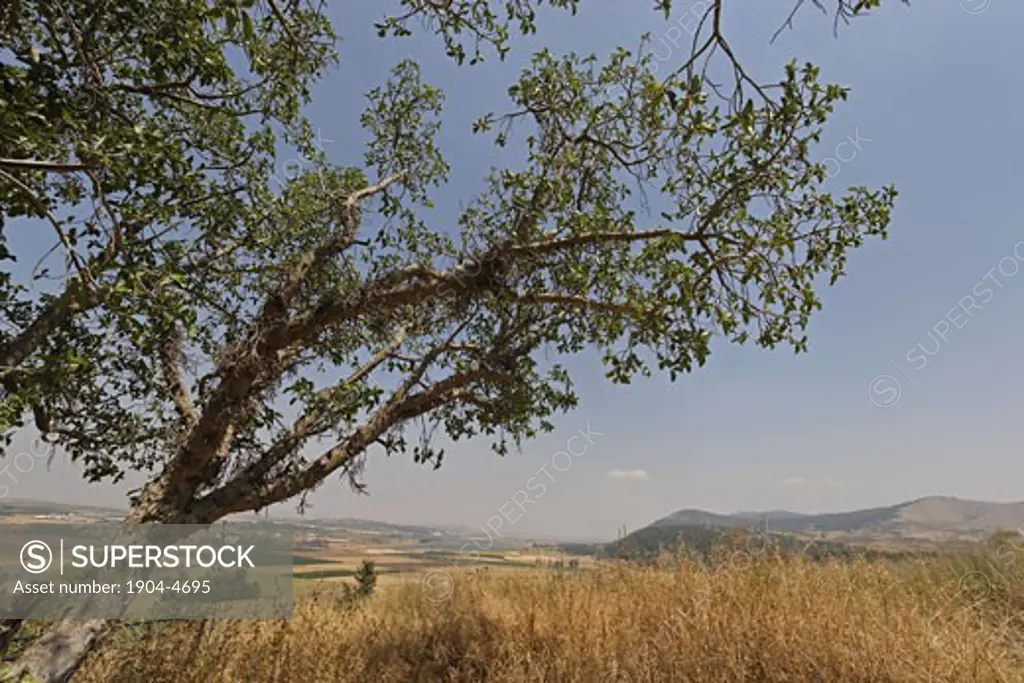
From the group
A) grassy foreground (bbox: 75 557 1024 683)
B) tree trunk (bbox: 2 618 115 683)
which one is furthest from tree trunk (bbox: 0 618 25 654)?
grassy foreground (bbox: 75 557 1024 683)

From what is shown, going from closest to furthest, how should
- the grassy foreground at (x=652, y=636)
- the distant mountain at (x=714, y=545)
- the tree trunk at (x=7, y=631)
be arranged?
the grassy foreground at (x=652, y=636), the tree trunk at (x=7, y=631), the distant mountain at (x=714, y=545)

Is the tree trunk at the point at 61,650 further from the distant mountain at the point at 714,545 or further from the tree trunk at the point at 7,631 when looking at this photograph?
the distant mountain at the point at 714,545

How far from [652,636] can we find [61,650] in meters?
4.84

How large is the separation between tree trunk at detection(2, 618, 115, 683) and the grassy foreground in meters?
0.45

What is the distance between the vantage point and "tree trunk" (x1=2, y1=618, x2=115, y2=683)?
402 centimetres

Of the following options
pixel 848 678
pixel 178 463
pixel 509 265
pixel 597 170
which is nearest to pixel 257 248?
pixel 178 463

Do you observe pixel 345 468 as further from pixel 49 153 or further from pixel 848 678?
pixel 848 678

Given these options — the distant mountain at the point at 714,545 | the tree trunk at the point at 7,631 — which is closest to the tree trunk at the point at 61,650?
the tree trunk at the point at 7,631

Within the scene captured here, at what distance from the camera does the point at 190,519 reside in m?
5.41

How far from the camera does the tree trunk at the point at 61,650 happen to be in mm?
4020

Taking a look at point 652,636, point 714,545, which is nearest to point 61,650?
point 652,636

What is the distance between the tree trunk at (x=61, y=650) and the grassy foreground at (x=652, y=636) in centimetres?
45

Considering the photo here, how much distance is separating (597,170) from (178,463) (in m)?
5.42

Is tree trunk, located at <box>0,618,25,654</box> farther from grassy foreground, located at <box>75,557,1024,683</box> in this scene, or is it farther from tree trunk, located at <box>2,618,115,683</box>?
grassy foreground, located at <box>75,557,1024,683</box>
